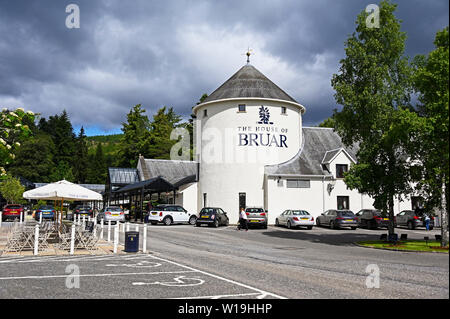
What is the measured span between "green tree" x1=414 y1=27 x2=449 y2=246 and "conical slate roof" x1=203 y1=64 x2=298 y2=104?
72.3ft

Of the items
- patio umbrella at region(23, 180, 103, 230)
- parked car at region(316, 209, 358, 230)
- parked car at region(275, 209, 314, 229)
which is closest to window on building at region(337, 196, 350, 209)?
parked car at region(316, 209, 358, 230)

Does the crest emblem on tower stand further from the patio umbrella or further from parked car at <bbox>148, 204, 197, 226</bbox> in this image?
the patio umbrella

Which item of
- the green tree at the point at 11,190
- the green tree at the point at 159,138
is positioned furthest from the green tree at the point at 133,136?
the green tree at the point at 11,190

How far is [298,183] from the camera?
37250 mm

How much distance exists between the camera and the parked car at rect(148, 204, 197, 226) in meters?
34.3

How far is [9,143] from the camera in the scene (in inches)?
420

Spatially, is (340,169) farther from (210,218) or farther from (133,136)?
(133,136)

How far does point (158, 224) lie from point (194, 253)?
2171 centimetres

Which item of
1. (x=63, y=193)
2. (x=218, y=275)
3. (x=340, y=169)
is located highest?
(x=340, y=169)

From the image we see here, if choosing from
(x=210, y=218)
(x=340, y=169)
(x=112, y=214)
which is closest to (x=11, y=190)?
(x=112, y=214)

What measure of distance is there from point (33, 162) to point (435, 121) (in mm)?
95810

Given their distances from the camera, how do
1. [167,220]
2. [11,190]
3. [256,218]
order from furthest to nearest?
[11,190] → [167,220] → [256,218]

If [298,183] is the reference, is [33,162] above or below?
above

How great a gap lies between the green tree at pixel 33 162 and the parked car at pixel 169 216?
6585cm
